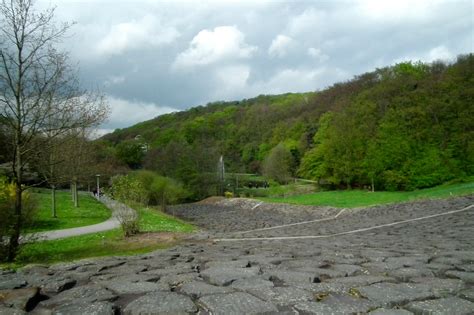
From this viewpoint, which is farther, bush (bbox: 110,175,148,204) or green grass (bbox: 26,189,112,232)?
green grass (bbox: 26,189,112,232)

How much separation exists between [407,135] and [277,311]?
4724 cm

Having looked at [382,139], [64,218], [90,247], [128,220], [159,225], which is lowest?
[159,225]

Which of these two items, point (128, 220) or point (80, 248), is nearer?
point (80, 248)

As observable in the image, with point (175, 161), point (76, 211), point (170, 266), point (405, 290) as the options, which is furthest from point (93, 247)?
point (175, 161)

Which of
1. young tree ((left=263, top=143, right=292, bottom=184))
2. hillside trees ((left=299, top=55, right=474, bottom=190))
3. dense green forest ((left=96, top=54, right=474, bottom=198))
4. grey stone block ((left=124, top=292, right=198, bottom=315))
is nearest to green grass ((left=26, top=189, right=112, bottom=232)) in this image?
dense green forest ((left=96, top=54, right=474, bottom=198))

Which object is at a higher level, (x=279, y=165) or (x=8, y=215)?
(x=279, y=165)

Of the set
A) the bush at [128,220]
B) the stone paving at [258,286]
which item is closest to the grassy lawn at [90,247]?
the bush at [128,220]

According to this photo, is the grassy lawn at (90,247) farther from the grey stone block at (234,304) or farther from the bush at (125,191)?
the grey stone block at (234,304)

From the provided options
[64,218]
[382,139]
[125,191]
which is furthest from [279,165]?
[125,191]

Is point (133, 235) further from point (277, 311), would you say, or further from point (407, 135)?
point (407, 135)

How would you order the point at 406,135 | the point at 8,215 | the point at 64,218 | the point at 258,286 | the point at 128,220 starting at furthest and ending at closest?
the point at 406,135, the point at 64,218, the point at 128,220, the point at 8,215, the point at 258,286

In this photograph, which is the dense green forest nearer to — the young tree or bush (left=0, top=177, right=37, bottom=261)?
the young tree

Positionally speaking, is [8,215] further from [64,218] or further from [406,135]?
[406,135]

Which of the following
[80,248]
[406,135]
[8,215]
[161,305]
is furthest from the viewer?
[406,135]
